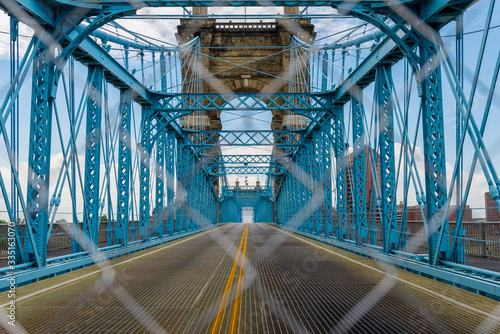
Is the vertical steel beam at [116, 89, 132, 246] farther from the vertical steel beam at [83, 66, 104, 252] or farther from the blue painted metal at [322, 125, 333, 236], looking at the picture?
the blue painted metal at [322, 125, 333, 236]

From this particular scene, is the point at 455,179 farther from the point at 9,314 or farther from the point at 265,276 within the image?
the point at 9,314

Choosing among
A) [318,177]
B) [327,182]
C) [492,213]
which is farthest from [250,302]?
[318,177]

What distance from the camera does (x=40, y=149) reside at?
11469 millimetres

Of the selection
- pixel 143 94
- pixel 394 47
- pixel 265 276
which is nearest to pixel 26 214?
pixel 265 276

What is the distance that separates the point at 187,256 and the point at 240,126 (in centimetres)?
1917

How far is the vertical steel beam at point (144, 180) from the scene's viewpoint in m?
21.7

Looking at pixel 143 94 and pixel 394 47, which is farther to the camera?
pixel 143 94

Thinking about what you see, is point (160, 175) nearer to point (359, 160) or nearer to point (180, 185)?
point (180, 185)

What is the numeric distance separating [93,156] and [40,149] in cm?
424

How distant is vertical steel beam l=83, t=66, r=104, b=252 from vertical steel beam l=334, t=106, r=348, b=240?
37.6ft

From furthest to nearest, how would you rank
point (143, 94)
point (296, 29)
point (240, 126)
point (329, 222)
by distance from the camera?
point (296, 29), point (240, 126), point (329, 222), point (143, 94)

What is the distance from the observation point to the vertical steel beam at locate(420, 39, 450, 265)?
37.4 feet

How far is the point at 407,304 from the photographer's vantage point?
777 centimetres

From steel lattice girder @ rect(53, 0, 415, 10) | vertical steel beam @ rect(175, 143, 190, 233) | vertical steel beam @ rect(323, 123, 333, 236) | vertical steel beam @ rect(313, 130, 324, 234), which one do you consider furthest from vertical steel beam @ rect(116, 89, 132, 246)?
vertical steel beam @ rect(175, 143, 190, 233)
